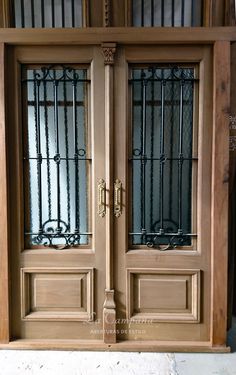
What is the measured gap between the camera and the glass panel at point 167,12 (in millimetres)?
2086

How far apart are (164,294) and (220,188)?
2.54 feet

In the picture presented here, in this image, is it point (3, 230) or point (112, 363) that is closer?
point (112, 363)

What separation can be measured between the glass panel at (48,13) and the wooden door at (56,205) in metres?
0.34

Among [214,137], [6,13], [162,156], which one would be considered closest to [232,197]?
[214,137]

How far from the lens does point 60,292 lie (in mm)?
2074

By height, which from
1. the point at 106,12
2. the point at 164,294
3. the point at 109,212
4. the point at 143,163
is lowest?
the point at 164,294

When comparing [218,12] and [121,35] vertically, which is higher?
[218,12]

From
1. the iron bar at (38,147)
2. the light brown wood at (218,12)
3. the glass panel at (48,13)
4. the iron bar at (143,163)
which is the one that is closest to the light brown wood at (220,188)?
the light brown wood at (218,12)

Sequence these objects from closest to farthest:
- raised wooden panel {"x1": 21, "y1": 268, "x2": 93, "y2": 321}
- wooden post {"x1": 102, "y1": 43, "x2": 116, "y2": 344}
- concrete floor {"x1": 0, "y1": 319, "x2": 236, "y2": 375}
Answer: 1. concrete floor {"x1": 0, "y1": 319, "x2": 236, "y2": 375}
2. wooden post {"x1": 102, "y1": 43, "x2": 116, "y2": 344}
3. raised wooden panel {"x1": 21, "y1": 268, "x2": 93, "y2": 321}

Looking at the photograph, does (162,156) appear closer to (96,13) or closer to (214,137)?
(214,137)

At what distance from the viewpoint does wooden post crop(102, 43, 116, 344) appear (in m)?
1.96

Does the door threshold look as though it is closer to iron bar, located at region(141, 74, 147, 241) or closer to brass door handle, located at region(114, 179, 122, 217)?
iron bar, located at region(141, 74, 147, 241)

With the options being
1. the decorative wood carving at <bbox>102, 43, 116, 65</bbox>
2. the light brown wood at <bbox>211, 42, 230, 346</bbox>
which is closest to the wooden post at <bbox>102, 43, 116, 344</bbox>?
the decorative wood carving at <bbox>102, 43, 116, 65</bbox>

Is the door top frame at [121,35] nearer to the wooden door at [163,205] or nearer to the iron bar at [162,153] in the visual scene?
the wooden door at [163,205]
